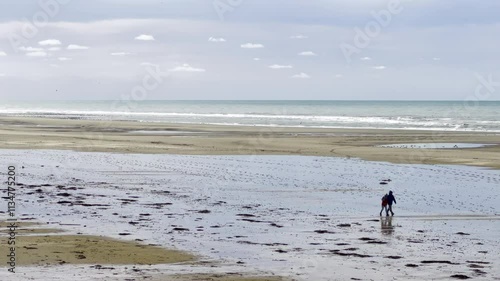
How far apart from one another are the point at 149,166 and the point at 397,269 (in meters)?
24.4

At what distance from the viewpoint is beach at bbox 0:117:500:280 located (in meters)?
17.8

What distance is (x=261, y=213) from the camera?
2553 centimetres

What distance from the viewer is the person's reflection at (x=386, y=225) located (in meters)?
22.6

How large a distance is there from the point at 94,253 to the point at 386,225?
31.0 ft

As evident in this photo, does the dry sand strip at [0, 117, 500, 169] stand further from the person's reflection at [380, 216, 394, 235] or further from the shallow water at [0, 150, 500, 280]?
the person's reflection at [380, 216, 394, 235]

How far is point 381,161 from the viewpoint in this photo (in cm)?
4484

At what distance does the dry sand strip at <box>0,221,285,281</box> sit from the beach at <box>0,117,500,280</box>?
71mm

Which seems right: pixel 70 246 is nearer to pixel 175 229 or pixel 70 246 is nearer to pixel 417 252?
pixel 175 229

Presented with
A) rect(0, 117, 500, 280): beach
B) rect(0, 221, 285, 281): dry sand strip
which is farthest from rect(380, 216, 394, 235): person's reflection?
rect(0, 221, 285, 281): dry sand strip

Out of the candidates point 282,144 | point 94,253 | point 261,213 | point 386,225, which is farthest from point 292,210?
point 282,144

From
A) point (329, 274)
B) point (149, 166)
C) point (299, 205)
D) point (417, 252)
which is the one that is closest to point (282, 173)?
point (149, 166)

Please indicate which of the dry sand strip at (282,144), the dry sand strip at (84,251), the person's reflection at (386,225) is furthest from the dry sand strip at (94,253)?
the dry sand strip at (282,144)

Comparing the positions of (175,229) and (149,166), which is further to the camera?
(149,166)

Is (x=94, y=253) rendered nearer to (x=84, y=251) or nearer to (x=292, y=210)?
(x=84, y=251)
